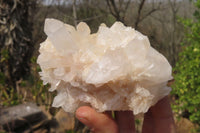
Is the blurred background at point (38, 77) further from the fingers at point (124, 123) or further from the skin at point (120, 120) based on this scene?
the fingers at point (124, 123)

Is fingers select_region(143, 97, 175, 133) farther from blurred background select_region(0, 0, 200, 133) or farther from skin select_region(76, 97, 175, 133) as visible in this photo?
blurred background select_region(0, 0, 200, 133)

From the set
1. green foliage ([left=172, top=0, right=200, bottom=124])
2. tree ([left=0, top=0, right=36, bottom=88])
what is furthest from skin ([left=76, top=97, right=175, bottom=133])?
tree ([left=0, top=0, right=36, bottom=88])

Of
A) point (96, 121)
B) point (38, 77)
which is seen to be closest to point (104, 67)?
point (96, 121)

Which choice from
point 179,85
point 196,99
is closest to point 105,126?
point 196,99

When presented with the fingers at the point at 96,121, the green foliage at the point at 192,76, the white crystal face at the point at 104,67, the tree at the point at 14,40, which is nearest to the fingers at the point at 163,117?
the white crystal face at the point at 104,67

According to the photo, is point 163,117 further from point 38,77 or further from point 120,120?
point 38,77

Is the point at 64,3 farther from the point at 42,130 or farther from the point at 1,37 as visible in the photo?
the point at 42,130
